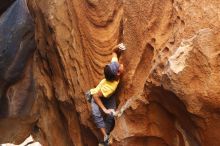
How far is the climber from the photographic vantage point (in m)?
5.68

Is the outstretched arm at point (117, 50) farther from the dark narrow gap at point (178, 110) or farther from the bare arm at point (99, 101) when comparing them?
the dark narrow gap at point (178, 110)

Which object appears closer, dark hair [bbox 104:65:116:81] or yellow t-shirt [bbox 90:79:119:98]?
dark hair [bbox 104:65:116:81]

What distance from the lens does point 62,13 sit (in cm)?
657

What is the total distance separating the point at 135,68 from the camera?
18.2ft

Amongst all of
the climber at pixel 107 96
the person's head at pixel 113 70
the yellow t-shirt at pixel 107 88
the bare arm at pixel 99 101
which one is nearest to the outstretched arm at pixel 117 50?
the climber at pixel 107 96

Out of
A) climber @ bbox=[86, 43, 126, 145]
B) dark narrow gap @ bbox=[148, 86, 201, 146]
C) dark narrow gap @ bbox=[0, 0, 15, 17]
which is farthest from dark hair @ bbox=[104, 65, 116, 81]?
dark narrow gap @ bbox=[0, 0, 15, 17]

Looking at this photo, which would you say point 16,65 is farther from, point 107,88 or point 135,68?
point 135,68

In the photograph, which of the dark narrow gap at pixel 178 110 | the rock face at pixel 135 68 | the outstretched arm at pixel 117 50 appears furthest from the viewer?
the outstretched arm at pixel 117 50

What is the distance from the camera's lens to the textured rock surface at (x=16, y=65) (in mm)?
7289

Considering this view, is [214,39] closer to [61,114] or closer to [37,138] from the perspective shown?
[61,114]

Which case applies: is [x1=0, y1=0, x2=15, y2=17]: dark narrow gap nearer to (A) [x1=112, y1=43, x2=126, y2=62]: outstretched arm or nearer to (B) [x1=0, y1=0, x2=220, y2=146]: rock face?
(B) [x1=0, y1=0, x2=220, y2=146]: rock face

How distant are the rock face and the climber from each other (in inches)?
3.6

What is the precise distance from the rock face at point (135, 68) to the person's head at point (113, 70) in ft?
0.25

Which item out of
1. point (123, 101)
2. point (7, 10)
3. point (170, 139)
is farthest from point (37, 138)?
point (170, 139)
